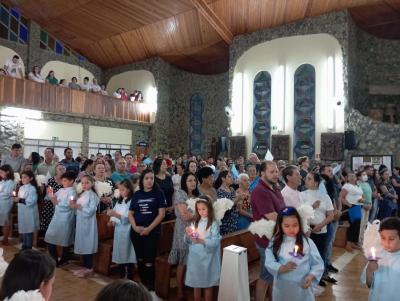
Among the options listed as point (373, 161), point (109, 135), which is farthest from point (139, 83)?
point (373, 161)

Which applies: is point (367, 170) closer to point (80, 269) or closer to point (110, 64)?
point (80, 269)

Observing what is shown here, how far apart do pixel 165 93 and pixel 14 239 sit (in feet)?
34.4

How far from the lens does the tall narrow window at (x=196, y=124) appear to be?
608 inches

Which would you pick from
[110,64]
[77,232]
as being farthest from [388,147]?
[110,64]

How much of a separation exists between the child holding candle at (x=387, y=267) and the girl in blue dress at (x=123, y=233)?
2535 mm

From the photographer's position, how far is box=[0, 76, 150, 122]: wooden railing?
1068cm

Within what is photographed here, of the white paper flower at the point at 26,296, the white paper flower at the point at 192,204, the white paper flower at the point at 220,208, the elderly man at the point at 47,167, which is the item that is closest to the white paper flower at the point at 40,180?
the elderly man at the point at 47,167

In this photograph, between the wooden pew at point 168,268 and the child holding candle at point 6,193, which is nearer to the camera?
the wooden pew at point 168,268

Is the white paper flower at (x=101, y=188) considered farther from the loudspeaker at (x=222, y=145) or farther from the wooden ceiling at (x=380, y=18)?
the wooden ceiling at (x=380, y=18)

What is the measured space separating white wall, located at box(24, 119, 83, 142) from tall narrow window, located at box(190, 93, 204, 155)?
4.93m

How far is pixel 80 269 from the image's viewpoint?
4.40 metres

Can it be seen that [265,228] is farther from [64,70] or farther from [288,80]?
[64,70]

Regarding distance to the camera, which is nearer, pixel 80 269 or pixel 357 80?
pixel 80 269

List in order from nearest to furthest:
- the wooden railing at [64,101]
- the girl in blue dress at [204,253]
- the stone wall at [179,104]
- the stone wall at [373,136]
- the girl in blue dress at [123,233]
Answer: the girl in blue dress at [204,253]
the girl in blue dress at [123,233]
the stone wall at [373,136]
the wooden railing at [64,101]
the stone wall at [179,104]
